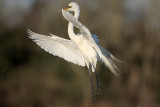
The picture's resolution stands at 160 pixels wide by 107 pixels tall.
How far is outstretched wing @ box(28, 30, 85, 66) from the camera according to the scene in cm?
595

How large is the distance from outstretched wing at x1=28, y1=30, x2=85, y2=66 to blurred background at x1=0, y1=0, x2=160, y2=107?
5.27 meters

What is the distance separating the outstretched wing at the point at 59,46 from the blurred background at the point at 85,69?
17.3 ft

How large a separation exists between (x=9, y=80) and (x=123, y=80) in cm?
413

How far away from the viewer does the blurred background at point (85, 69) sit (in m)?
12.2

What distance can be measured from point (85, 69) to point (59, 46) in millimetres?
6336

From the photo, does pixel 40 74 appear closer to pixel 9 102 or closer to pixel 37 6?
pixel 9 102

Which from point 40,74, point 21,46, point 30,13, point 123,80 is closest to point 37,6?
point 30,13

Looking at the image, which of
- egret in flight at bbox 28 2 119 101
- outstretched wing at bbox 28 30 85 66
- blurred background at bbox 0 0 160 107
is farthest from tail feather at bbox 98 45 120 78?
blurred background at bbox 0 0 160 107

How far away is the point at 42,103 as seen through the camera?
12906 millimetres

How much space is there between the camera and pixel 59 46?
625 centimetres

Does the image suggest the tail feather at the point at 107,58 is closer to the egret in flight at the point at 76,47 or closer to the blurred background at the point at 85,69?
the egret in flight at the point at 76,47

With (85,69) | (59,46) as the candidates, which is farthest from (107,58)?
(85,69)

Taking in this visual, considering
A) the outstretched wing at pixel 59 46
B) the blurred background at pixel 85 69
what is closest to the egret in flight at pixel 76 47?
the outstretched wing at pixel 59 46

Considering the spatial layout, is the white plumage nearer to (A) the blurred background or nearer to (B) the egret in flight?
(B) the egret in flight
